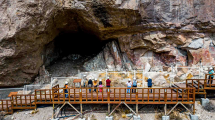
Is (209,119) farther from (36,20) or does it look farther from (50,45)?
(50,45)

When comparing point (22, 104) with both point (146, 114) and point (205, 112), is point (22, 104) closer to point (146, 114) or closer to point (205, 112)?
point (146, 114)

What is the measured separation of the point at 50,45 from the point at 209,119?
1664 centimetres

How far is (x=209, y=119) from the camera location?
8312 mm

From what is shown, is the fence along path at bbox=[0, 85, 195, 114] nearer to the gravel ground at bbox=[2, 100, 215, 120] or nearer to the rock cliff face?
the gravel ground at bbox=[2, 100, 215, 120]

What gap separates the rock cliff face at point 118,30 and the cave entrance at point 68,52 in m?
1.22

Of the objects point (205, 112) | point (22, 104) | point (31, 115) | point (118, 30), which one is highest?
point (118, 30)

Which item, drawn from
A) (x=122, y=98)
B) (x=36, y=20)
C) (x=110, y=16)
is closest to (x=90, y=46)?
(x=110, y=16)

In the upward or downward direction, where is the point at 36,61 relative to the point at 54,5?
downward

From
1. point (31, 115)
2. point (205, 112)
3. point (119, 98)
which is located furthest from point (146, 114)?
point (31, 115)

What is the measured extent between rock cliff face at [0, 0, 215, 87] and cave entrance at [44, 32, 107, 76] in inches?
48.0

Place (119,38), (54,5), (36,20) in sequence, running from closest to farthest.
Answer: (36,20), (54,5), (119,38)

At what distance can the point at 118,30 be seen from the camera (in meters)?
14.3

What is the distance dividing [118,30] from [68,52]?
1155 cm

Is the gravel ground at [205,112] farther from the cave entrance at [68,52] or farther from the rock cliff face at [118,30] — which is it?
the cave entrance at [68,52]
